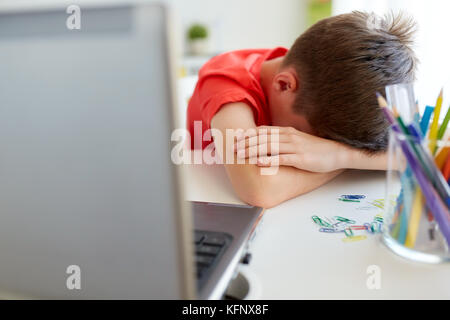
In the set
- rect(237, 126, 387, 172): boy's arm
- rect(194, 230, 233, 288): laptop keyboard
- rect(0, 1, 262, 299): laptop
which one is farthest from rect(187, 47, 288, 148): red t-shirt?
rect(0, 1, 262, 299): laptop

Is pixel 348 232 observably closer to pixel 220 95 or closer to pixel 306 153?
pixel 306 153

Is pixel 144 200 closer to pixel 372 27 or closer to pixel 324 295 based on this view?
pixel 324 295

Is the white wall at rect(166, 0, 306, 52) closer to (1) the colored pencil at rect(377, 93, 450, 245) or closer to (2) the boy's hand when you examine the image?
(2) the boy's hand

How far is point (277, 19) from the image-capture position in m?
2.55

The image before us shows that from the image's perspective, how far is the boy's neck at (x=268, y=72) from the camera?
2.61 ft

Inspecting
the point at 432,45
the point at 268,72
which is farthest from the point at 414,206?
the point at 432,45

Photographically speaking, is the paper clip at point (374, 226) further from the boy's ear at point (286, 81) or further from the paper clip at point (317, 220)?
the boy's ear at point (286, 81)

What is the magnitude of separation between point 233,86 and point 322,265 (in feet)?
1.36

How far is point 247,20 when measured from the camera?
2604 mm

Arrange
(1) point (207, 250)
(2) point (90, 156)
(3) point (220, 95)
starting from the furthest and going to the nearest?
(3) point (220, 95), (1) point (207, 250), (2) point (90, 156)

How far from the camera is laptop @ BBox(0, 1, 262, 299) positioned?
0.20 meters

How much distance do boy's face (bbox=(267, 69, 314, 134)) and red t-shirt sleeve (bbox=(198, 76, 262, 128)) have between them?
51mm

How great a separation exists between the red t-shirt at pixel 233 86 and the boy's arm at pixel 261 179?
0.04 metres
